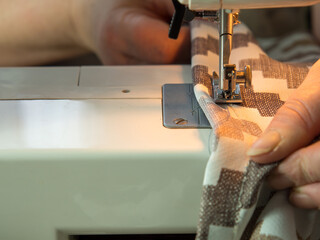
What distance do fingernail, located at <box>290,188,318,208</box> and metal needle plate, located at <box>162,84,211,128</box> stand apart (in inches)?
4.7

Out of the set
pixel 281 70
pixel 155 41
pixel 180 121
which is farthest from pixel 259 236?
pixel 155 41

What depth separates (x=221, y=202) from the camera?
449 millimetres

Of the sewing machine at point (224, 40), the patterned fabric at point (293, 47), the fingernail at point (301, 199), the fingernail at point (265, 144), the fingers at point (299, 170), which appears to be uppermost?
the sewing machine at point (224, 40)

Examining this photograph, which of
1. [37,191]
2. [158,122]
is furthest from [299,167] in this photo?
[37,191]

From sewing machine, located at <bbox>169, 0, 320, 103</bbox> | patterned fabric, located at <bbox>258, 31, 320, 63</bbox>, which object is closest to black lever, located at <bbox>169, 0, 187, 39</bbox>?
sewing machine, located at <bbox>169, 0, 320, 103</bbox>

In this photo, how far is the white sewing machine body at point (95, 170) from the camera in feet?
1.53

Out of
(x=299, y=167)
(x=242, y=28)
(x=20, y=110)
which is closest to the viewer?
(x=299, y=167)

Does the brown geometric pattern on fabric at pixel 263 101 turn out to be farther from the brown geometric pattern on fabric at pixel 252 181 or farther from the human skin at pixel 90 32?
the human skin at pixel 90 32

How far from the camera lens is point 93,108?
55cm

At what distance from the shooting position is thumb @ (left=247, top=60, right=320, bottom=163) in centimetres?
43

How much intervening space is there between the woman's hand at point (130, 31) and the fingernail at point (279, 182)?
1.30 feet

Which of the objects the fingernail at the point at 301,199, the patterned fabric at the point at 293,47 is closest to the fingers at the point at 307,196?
the fingernail at the point at 301,199

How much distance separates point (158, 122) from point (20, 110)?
17 centimetres

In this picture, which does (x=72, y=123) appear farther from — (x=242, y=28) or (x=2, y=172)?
(x=242, y=28)
